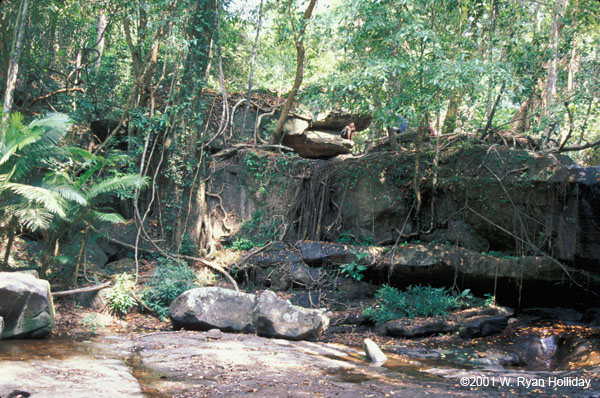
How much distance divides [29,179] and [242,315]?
14.1ft

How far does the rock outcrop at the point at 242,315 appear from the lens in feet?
24.2

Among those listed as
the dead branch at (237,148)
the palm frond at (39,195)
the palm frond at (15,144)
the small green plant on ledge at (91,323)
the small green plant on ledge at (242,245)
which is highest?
the dead branch at (237,148)

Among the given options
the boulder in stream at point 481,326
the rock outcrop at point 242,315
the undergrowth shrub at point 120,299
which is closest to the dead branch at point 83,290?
the undergrowth shrub at point 120,299

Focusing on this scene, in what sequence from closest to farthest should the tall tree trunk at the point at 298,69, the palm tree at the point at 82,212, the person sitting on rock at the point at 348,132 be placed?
the palm tree at the point at 82,212, the tall tree trunk at the point at 298,69, the person sitting on rock at the point at 348,132

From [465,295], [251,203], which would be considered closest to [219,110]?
[251,203]

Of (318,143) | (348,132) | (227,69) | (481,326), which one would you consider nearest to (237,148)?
(318,143)

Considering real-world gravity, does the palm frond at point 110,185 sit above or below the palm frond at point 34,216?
above

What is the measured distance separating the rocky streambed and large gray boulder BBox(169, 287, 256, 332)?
359mm

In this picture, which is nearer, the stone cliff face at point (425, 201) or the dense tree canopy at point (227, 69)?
the dense tree canopy at point (227, 69)

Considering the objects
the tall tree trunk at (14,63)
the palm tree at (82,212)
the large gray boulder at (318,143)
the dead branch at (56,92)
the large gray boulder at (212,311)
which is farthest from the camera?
the large gray boulder at (318,143)

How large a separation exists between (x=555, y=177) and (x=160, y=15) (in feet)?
30.6

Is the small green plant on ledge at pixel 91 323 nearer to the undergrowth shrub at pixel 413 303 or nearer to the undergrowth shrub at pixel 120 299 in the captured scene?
the undergrowth shrub at pixel 120 299

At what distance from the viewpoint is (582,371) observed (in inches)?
234

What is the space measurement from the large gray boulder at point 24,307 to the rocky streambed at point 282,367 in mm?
208
